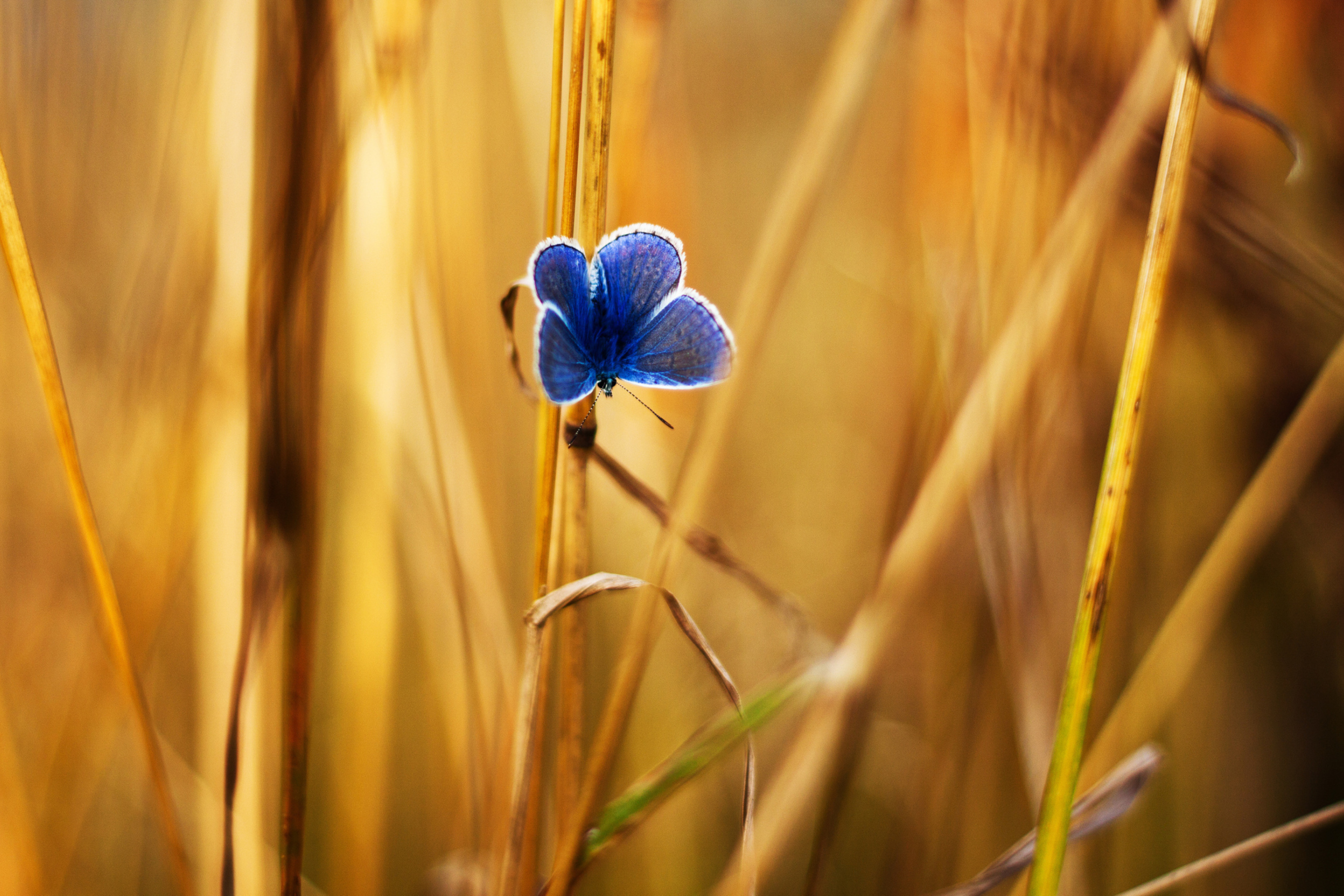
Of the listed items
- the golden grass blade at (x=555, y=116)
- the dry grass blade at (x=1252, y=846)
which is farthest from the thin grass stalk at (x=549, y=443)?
the dry grass blade at (x=1252, y=846)

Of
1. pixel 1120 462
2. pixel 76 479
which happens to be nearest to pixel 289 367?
pixel 76 479

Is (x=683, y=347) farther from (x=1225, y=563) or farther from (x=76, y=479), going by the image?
(x=1225, y=563)

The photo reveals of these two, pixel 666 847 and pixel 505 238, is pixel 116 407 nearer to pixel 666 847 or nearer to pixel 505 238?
pixel 505 238

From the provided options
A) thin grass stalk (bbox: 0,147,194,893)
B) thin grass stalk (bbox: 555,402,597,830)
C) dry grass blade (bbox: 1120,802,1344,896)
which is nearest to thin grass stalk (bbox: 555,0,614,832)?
thin grass stalk (bbox: 555,402,597,830)

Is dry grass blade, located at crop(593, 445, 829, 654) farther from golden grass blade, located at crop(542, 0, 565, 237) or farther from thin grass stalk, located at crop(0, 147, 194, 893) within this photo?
thin grass stalk, located at crop(0, 147, 194, 893)

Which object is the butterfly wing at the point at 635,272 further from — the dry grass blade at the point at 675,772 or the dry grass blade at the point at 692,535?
the dry grass blade at the point at 675,772

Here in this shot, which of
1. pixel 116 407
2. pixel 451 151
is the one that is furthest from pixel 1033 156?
pixel 116 407
